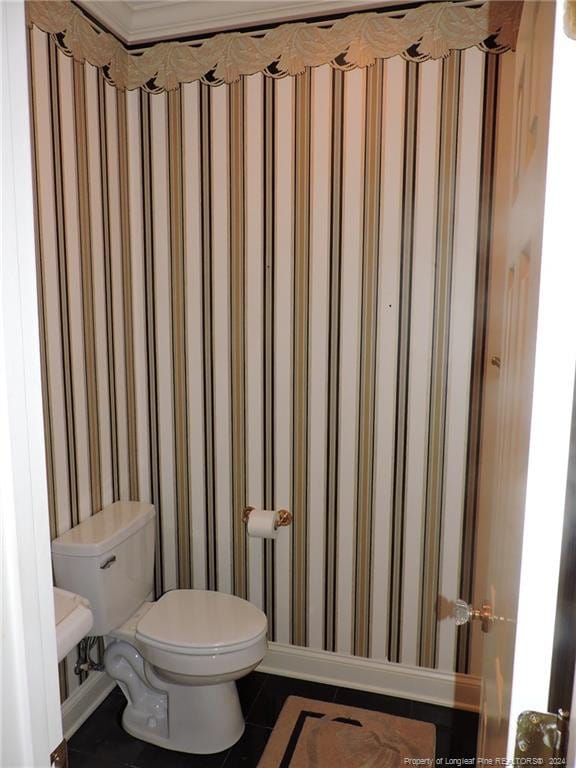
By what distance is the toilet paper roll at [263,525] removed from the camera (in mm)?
2299

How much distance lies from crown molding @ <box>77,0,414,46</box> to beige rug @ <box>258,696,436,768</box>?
2584 millimetres

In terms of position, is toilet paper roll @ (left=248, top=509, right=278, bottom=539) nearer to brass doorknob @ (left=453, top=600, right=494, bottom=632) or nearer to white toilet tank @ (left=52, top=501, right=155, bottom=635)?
white toilet tank @ (left=52, top=501, right=155, bottom=635)

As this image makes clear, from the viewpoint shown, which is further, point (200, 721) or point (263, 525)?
point (263, 525)

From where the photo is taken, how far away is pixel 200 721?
208 cm

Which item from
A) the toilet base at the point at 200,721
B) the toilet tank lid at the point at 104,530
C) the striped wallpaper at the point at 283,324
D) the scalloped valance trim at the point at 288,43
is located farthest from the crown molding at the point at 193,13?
the toilet base at the point at 200,721

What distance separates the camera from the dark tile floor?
2029 mm

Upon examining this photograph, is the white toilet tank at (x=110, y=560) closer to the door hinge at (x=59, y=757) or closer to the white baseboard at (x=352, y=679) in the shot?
the white baseboard at (x=352, y=679)

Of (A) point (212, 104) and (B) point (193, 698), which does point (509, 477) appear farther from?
(A) point (212, 104)

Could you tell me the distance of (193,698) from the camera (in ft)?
6.89

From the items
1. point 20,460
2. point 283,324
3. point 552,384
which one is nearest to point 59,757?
point 20,460

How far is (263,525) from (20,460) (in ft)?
5.60

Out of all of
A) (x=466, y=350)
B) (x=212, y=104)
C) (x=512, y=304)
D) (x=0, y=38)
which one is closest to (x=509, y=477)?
(x=512, y=304)

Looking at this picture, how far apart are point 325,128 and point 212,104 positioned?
455 mm

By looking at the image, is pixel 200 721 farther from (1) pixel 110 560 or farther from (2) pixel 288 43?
(2) pixel 288 43
